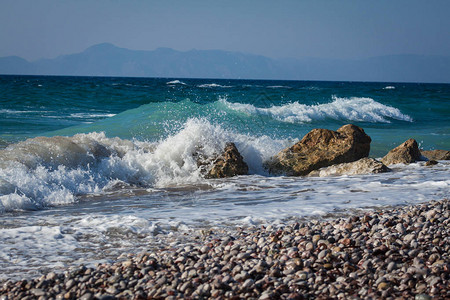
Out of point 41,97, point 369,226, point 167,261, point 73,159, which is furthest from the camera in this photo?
point 41,97

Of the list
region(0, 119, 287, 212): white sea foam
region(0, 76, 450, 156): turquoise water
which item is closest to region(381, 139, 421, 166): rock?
region(0, 119, 287, 212): white sea foam

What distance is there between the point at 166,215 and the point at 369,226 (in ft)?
7.23

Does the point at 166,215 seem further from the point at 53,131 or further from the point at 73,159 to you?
the point at 53,131

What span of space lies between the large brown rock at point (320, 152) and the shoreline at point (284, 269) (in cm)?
429

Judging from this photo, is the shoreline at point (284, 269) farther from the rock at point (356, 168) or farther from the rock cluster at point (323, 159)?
the rock cluster at point (323, 159)

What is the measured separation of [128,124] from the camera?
15.5 metres

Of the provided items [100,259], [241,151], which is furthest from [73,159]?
[100,259]

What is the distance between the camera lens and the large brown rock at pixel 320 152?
8484mm

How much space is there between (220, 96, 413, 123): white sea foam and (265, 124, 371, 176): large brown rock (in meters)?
10.1

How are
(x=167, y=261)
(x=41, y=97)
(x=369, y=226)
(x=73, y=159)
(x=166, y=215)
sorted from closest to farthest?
(x=167, y=261) < (x=369, y=226) < (x=166, y=215) < (x=73, y=159) < (x=41, y=97)

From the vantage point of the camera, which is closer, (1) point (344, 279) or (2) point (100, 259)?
(1) point (344, 279)

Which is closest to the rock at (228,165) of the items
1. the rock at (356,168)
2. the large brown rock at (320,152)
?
the large brown rock at (320,152)

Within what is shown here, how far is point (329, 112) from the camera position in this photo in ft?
74.0

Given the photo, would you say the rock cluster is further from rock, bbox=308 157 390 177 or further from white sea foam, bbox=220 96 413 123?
white sea foam, bbox=220 96 413 123
